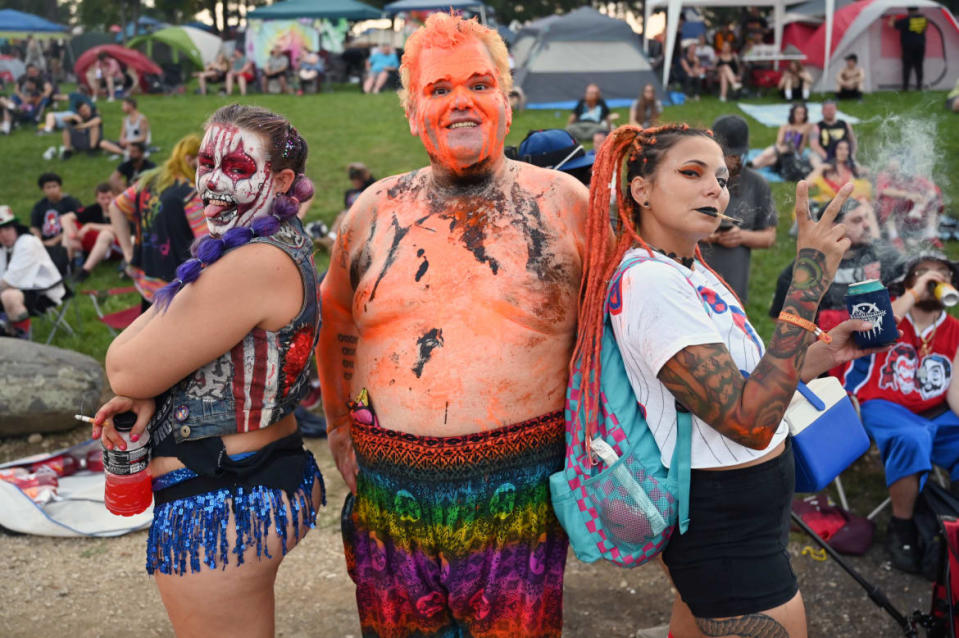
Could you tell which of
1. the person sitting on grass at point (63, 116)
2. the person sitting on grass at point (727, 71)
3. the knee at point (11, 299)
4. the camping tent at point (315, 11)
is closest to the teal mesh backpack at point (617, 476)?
the knee at point (11, 299)

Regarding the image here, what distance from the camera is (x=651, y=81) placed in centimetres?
1814

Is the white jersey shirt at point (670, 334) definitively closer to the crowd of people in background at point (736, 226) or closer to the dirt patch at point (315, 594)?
the crowd of people in background at point (736, 226)

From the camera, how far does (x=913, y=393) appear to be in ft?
14.9

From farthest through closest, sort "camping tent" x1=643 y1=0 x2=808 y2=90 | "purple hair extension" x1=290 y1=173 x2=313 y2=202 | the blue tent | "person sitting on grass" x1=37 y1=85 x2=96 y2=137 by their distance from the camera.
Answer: the blue tent < "camping tent" x1=643 y1=0 x2=808 y2=90 < "person sitting on grass" x1=37 y1=85 x2=96 y2=137 < "purple hair extension" x1=290 y1=173 x2=313 y2=202

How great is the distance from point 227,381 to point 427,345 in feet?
1.65

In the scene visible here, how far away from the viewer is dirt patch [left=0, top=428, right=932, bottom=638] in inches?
147

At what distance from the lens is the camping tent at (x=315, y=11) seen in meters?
24.0

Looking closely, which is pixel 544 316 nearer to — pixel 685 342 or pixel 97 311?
pixel 685 342

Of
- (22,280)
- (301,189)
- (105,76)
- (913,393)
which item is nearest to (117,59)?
(105,76)

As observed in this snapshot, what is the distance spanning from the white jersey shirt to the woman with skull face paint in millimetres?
801

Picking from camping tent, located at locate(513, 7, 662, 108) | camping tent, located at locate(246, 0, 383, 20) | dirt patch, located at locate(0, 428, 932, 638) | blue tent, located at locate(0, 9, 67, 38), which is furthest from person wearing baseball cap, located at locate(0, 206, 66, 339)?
blue tent, located at locate(0, 9, 67, 38)

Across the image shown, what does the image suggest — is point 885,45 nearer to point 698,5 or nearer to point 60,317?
point 698,5

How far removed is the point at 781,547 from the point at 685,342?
0.62 m

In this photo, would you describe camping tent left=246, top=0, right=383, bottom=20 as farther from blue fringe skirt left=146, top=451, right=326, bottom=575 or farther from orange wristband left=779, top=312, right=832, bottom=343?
orange wristband left=779, top=312, right=832, bottom=343
